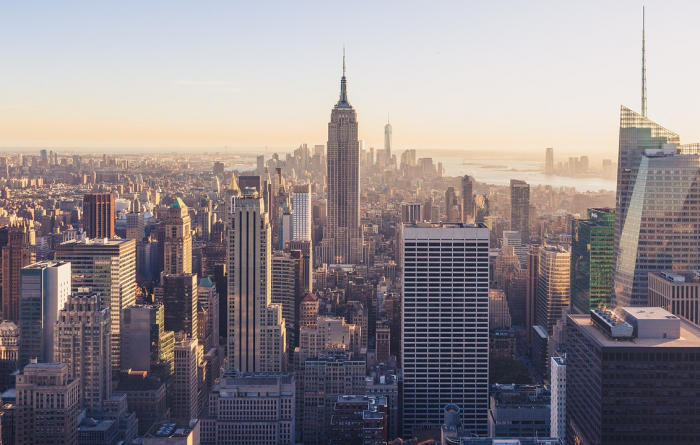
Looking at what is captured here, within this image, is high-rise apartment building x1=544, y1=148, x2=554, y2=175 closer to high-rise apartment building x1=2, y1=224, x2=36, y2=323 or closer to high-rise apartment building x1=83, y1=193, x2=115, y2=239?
high-rise apartment building x1=2, y1=224, x2=36, y2=323

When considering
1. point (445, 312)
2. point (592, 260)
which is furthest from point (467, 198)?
point (445, 312)

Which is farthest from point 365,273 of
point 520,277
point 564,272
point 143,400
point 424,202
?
point 143,400

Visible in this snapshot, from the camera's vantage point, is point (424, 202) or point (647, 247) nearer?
point (647, 247)

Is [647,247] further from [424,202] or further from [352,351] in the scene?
[424,202]

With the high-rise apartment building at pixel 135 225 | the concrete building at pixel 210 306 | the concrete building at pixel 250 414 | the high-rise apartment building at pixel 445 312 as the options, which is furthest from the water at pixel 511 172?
the high-rise apartment building at pixel 135 225

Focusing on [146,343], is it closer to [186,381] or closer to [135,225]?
[186,381]

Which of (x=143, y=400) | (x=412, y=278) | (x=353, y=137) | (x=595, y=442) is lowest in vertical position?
(x=143, y=400)
